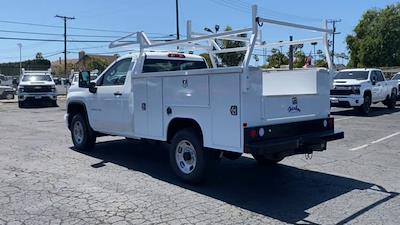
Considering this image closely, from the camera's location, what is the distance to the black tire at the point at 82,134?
33.2 ft

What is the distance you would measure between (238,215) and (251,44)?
7.35ft

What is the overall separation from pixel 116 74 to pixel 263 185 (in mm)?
3794

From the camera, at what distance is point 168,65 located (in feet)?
29.9

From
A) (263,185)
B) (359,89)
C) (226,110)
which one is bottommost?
(263,185)

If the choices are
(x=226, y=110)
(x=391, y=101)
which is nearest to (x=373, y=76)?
(x=391, y=101)

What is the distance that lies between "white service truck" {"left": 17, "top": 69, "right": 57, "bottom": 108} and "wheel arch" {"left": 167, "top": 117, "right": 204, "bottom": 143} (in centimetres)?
2213

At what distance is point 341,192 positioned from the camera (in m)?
6.81

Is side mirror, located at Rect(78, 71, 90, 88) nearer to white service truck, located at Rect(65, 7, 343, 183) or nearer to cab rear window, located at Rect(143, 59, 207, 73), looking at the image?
white service truck, located at Rect(65, 7, 343, 183)

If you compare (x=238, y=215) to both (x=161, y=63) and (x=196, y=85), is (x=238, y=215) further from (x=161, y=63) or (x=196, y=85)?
(x=161, y=63)

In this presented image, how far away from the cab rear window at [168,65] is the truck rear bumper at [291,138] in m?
3.00

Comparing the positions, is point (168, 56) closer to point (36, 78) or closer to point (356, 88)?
point (356, 88)

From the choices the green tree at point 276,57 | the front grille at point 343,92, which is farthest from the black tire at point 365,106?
the green tree at point 276,57

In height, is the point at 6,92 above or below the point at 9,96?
above

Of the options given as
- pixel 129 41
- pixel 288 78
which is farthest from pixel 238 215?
pixel 129 41
